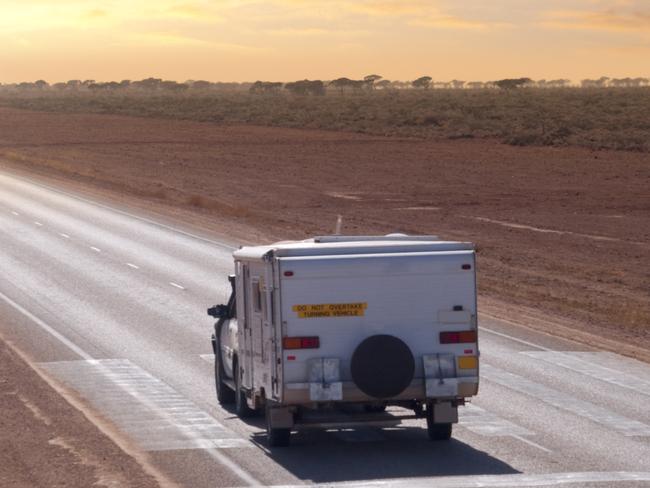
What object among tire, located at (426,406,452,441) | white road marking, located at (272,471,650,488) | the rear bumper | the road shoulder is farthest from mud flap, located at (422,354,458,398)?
the road shoulder

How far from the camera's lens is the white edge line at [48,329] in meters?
21.8

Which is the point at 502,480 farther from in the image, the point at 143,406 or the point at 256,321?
the point at 143,406

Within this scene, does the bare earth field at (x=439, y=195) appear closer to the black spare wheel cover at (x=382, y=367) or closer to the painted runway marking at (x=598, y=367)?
the painted runway marking at (x=598, y=367)

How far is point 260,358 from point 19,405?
4017mm

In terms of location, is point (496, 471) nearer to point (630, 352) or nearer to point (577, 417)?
point (577, 417)

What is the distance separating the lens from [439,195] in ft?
172

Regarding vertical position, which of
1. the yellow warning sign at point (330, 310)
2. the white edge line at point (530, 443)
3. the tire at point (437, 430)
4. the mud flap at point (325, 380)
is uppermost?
the yellow warning sign at point (330, 310)

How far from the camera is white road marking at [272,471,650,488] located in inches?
484

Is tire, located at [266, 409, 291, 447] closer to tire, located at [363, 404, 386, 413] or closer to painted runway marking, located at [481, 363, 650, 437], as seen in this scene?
tire, located at [363, 404, 386, 413]

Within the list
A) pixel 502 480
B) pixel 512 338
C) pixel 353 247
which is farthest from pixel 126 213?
pixel 502 480

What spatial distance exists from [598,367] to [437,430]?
656 cm

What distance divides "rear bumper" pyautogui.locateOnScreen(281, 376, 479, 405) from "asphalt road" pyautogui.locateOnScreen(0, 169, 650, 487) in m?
0.61

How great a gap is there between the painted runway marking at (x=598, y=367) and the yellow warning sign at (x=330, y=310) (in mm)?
6030

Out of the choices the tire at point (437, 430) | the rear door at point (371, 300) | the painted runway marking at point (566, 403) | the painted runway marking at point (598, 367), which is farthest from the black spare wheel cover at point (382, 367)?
the painted runway marking at point (598, 367)
